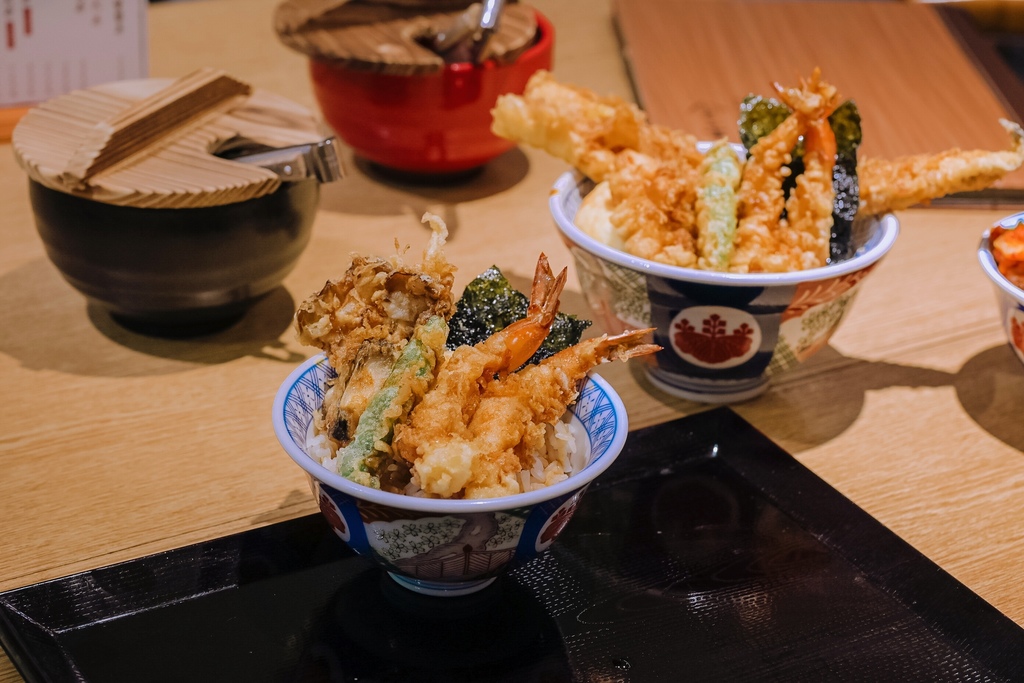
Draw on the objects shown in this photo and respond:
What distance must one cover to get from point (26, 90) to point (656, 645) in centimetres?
167

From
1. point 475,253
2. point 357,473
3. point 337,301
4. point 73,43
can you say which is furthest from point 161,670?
point 73,43

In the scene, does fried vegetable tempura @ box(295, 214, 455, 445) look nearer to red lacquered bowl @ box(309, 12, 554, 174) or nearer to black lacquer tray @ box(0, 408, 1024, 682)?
black lacquer tray @ box(0, 408, 1024, 682)

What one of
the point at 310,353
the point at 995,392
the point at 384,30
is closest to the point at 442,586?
the point at 310,353

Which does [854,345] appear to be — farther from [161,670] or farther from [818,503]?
[161,670]

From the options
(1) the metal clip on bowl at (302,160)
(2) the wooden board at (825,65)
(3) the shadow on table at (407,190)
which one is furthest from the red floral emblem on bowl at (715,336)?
(2) the wooden board at (825,65)

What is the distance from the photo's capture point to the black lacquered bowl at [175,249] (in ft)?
4.01

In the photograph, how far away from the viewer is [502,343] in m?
0.89

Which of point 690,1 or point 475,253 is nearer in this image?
point 475,253

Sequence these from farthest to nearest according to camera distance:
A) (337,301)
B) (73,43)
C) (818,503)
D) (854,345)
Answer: (73,43) → (854,345) → (818,503) → (337,301)

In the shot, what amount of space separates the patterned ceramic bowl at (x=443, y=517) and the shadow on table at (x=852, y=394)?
44 centimetres

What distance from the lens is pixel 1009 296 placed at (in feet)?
3.91

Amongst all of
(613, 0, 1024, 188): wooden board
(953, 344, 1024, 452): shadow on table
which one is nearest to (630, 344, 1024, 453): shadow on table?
(953, 344, 1024, 452): shadow on table

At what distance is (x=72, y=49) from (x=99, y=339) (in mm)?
773

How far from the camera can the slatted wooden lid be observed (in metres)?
1.18
